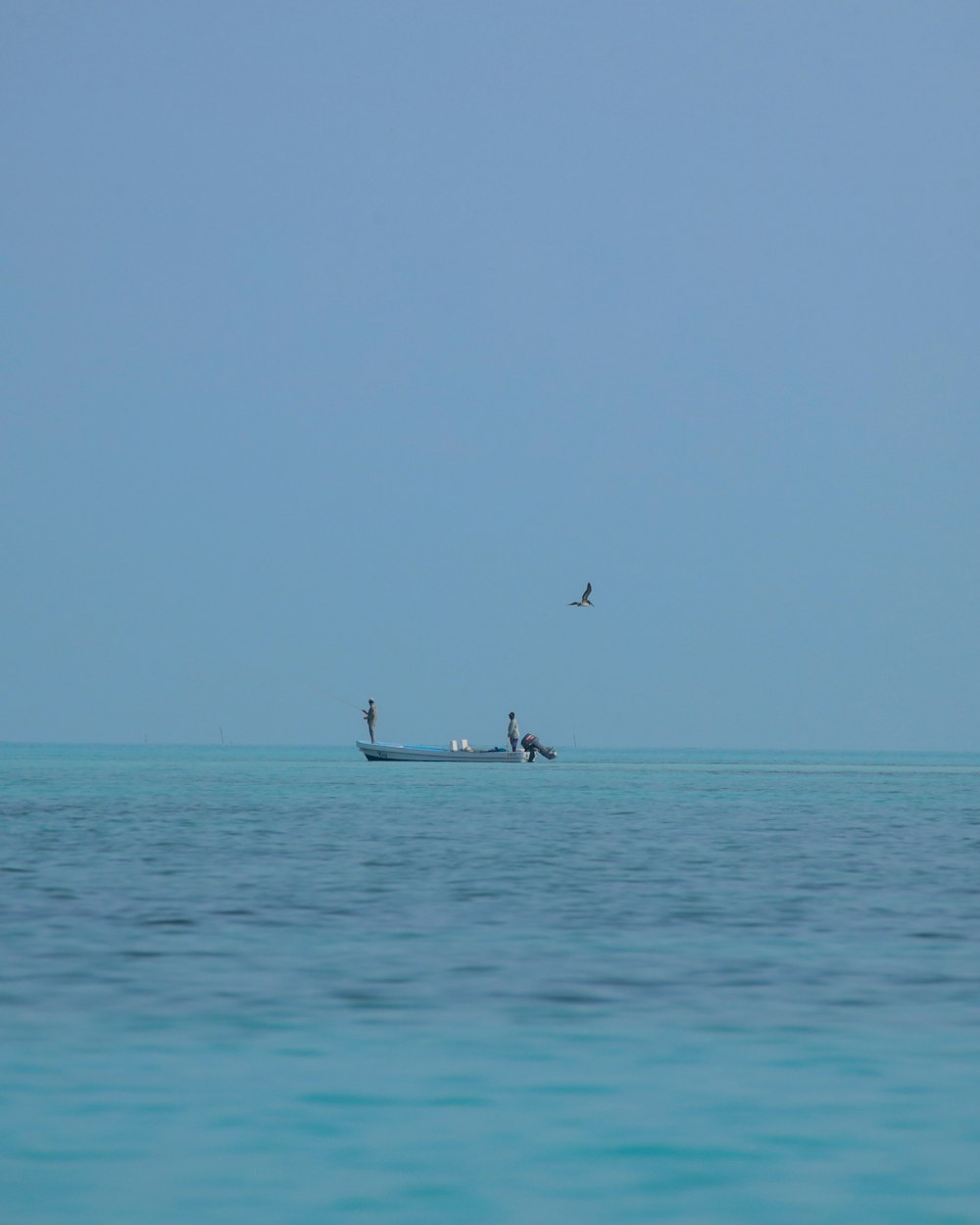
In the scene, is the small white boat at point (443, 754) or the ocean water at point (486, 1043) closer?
the ocean water at point (486, 1043)

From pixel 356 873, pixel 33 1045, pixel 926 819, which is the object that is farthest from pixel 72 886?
pixel 926 819

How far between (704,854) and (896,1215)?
17526 millimetres

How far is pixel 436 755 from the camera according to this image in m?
70.4

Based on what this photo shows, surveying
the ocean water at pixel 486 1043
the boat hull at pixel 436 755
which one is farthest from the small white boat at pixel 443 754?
the ocean water at pixel 486 1043

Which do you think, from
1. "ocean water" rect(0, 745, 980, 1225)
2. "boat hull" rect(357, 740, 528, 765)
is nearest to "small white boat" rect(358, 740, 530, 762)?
"boat hull" rect(357, 740, 528, 765)

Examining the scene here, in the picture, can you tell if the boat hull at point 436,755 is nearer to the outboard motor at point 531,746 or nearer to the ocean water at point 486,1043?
the outboard motor at point 531,746

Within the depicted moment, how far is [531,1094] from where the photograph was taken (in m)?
9.22

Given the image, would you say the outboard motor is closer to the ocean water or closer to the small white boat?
the small white boat

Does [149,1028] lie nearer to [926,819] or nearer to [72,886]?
[72,886]

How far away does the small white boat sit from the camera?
68875 mm

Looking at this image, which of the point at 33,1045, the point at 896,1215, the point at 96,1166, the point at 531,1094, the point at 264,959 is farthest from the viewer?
the point at 264,959

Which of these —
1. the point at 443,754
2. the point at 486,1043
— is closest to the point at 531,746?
the point at 443,754

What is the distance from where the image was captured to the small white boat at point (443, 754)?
6888 cm

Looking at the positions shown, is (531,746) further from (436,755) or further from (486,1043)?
(486,1043)
